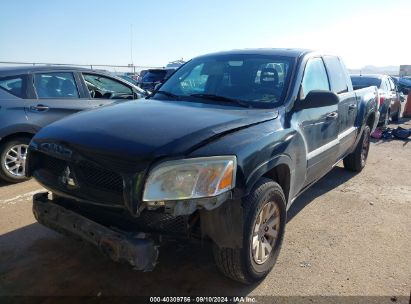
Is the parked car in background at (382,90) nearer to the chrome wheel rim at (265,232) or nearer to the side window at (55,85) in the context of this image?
the side window at (55,85)

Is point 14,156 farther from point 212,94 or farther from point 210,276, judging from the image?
point 210,276

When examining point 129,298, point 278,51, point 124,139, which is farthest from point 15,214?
point 278,51

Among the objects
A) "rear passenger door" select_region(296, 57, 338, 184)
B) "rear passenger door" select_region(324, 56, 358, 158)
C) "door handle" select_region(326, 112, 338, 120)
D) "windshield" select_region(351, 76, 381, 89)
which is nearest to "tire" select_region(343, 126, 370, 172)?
"rear passenger door" select_region(324, 56, 358, 158)

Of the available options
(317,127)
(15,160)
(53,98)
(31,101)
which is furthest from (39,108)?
(317,127)

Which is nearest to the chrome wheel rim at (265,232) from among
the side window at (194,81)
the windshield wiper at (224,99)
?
the windshield wiper at (224,99)

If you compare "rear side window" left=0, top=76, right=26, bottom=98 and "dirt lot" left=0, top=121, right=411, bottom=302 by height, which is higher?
"rear side window" left=0, top=76, right=26, bottom=98

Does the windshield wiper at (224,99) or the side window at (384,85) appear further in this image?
the side window at (384,85)

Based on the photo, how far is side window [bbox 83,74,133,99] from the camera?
6223 mm

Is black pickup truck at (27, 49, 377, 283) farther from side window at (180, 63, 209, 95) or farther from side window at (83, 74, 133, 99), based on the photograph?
side window at (83, 74, 133, 99)

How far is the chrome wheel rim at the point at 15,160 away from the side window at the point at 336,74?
4246 millimetres

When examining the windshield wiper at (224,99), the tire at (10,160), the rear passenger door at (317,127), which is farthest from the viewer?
the tire at (10,160)

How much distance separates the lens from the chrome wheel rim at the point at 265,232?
288cm

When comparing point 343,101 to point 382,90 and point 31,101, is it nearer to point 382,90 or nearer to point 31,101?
point 31,101

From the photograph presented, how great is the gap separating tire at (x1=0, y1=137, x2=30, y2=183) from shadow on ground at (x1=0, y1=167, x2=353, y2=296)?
1715mm
